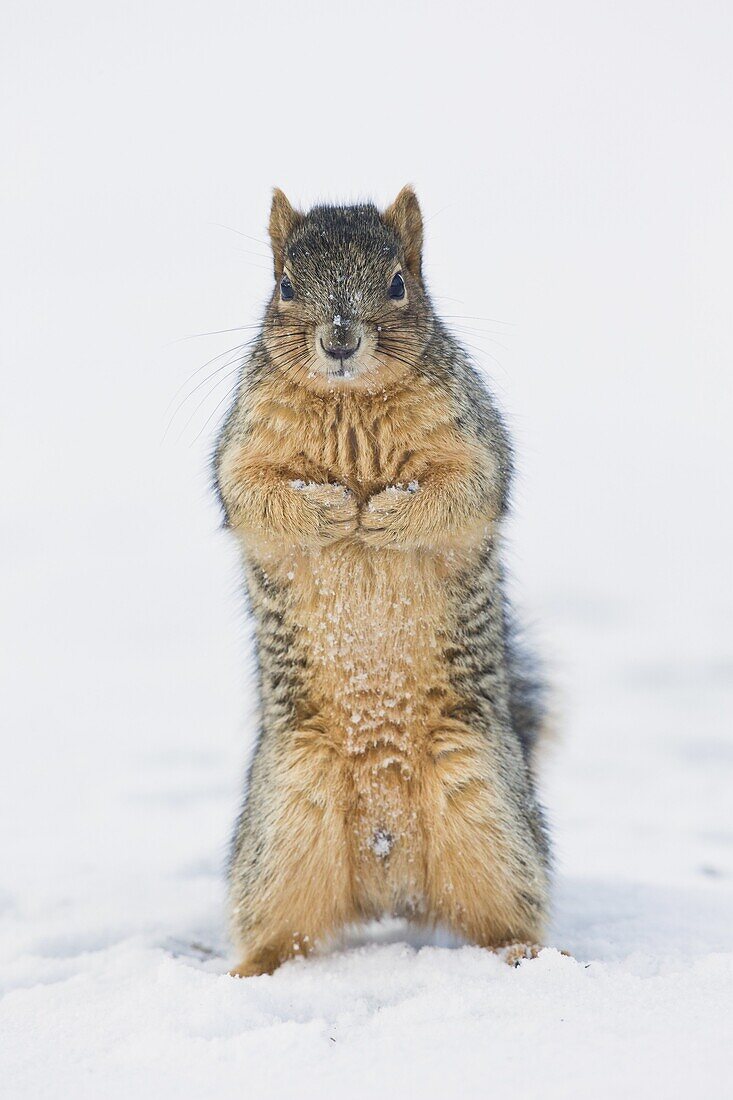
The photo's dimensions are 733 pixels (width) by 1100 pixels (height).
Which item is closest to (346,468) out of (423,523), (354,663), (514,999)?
(423,523)

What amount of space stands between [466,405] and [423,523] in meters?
0.44

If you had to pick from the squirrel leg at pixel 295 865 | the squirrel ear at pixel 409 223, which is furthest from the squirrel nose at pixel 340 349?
the squirrel leg at pixel 295 865

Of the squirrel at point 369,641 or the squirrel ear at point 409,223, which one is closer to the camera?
the squirrel at point 369,641

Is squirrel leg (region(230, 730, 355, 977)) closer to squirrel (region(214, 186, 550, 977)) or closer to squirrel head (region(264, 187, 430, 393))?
squirrel (region(214, 186, 550, 977))

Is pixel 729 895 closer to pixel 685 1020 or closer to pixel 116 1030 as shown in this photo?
pixel 685 1020

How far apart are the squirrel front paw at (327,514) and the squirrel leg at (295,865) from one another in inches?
22.3

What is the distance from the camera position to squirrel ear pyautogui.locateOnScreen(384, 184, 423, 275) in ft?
12.8

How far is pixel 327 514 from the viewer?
11.4 ft

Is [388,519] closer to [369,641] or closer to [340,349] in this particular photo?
[369,641]

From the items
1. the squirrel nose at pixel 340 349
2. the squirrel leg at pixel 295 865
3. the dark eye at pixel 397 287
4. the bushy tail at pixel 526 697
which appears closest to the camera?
the squirrel nose at pixel 340 349

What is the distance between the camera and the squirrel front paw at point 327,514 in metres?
3.46

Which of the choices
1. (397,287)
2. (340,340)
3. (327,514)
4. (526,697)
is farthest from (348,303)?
(526,697)

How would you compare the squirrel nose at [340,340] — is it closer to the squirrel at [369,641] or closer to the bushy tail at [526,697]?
the squirrel at [369,641]

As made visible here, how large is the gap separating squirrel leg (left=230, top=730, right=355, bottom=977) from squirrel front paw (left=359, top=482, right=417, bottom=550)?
591 mm
